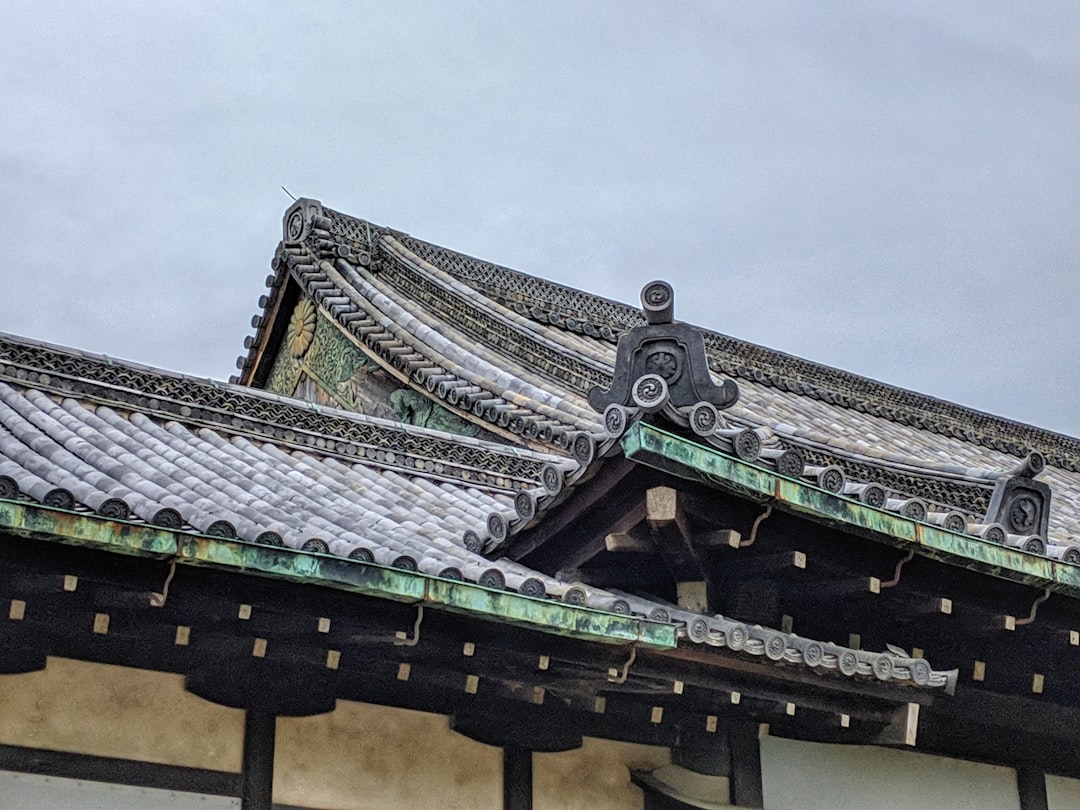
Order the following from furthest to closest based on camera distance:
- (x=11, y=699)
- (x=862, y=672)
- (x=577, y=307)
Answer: (x=577, y=307) → (x=862, y=672) → (x=11, y=699)

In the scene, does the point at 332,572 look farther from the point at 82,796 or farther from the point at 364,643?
the point at 82,796

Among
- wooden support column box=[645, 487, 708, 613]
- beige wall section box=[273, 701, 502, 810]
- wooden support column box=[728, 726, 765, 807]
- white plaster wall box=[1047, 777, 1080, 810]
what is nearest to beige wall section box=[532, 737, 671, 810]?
beige wall section box=[273, 701, 502, 810]

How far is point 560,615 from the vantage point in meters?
5.80

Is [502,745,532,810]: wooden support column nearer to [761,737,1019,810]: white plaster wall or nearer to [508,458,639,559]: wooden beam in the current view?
[508,458,639,559]: wooden beam

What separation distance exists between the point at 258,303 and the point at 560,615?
28.3ft

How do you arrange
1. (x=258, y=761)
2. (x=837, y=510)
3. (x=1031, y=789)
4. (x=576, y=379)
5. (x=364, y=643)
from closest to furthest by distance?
(x=364, y=643)
(x=258, y=761)
(x=837, y=510)
(x=1031, y=789)
(x=576, y=379)

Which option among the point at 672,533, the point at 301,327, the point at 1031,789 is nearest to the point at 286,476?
the point at 672,533

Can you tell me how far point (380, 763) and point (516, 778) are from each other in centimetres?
68

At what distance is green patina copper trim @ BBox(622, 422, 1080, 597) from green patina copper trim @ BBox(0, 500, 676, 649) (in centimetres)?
67

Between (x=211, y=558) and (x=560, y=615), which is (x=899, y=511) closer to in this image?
(x=560, y=615)

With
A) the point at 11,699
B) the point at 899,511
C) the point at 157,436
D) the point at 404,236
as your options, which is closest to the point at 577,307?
the point at 404,236

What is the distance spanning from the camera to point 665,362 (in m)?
6.46

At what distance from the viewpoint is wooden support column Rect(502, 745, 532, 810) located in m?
6.57

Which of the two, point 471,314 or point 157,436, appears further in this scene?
point 471,314
